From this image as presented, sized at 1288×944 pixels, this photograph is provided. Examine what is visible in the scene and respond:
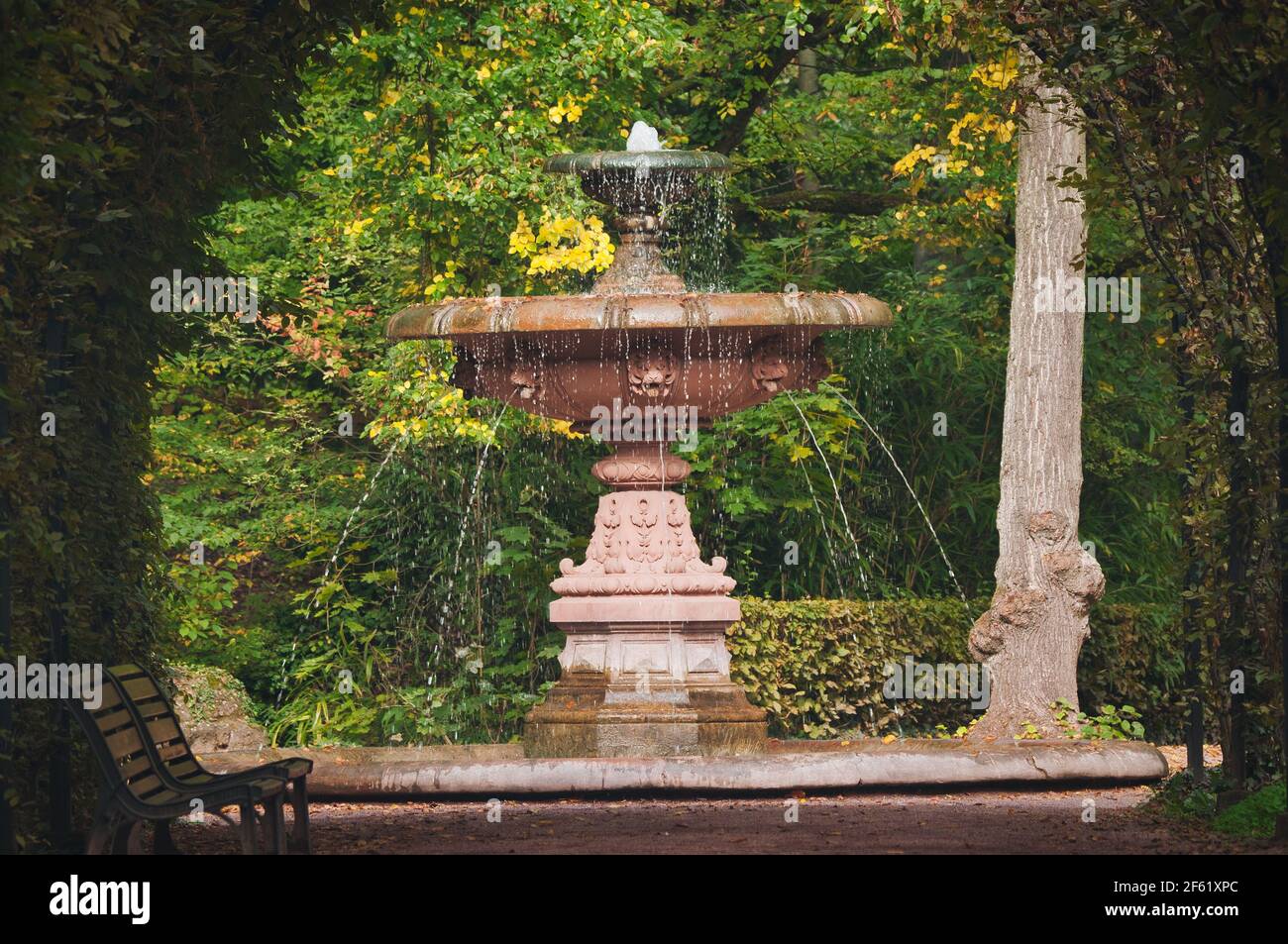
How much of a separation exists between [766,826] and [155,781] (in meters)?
2.75

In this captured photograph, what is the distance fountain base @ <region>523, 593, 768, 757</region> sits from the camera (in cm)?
1076

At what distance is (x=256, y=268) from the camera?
17.4 metres

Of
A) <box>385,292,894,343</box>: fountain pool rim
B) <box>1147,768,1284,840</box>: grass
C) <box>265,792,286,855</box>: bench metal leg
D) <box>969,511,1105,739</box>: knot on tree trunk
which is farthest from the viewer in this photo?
<box>969,511,1105,739</box>: knot on tree trunk

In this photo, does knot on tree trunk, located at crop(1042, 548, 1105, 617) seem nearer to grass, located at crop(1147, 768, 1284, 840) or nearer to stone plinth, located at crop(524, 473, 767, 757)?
stone plinth, located at crop(524, 473, 767, 757)

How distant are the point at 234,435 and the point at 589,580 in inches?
295

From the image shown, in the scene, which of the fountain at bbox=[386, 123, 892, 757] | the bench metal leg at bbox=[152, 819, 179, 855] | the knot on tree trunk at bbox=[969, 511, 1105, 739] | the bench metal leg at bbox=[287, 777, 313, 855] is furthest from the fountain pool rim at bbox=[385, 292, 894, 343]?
the bench metal leg at bbox=[152, 819, 179, 855]

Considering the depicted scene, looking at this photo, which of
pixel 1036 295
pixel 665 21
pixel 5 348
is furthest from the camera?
pixel 665 21

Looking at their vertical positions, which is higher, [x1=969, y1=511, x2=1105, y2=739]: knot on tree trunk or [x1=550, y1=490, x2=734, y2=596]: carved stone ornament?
[x1=550, y1=490, x2=734, y2=596]: carved stone ornament

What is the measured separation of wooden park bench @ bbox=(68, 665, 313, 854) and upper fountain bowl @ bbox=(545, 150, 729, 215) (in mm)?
4426

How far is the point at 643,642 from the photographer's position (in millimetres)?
11141

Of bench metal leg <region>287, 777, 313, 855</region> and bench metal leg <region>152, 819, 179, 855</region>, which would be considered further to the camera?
bench metal leg <region>287, 777, 313, 855</region>

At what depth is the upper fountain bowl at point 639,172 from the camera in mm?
11492

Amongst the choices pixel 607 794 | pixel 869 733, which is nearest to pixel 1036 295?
pixel 869 733

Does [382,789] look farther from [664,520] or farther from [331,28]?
[331,28]
